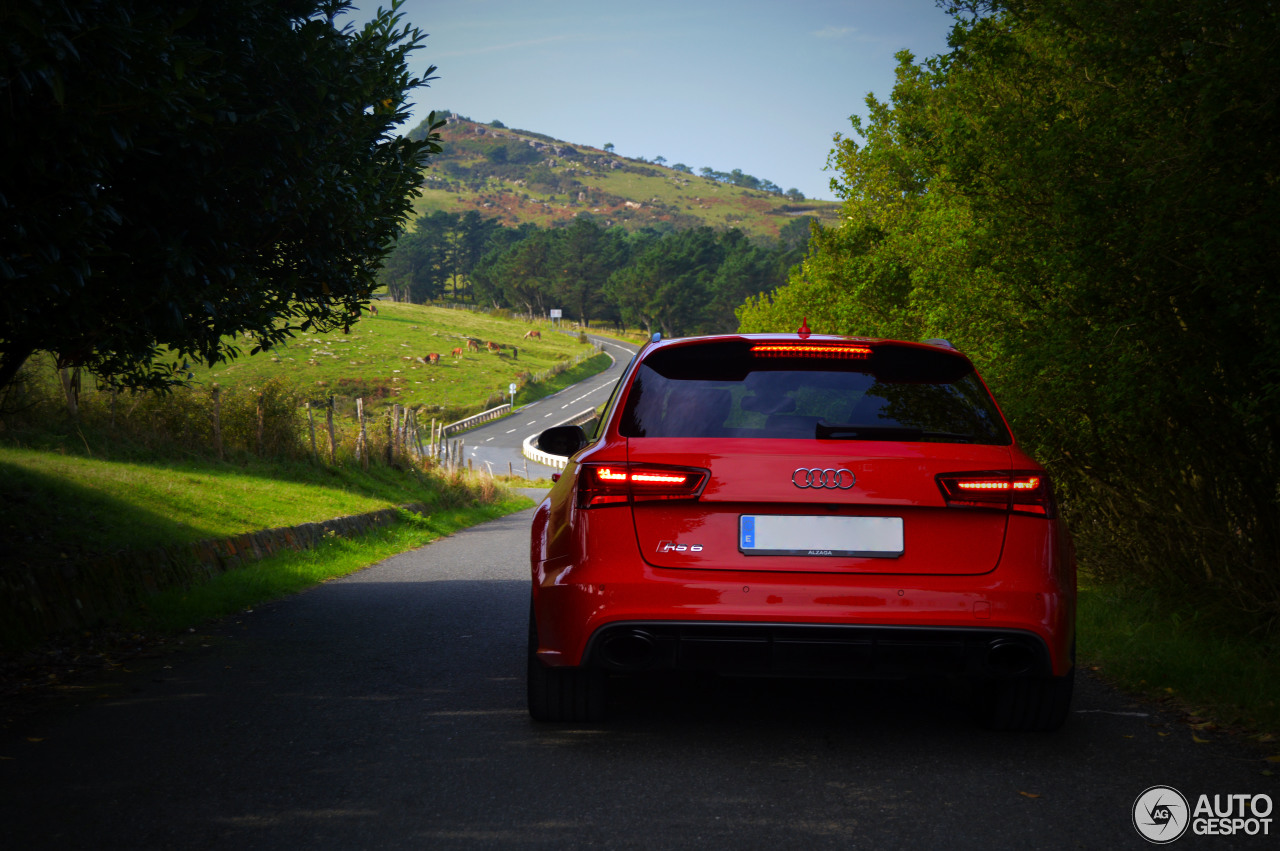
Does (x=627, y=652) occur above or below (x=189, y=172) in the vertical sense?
below

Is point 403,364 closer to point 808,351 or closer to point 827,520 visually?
point 808,351

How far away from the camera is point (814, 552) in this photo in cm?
415

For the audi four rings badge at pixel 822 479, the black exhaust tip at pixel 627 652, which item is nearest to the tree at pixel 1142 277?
the audi four rings badge at pixel 822 479

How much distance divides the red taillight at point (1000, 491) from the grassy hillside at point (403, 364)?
5521 centimetres

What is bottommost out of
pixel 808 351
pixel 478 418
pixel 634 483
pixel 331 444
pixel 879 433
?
pixel 478 418

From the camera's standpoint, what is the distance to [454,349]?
9381 cm

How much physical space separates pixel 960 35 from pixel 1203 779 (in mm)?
8569

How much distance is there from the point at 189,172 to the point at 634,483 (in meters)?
3.71

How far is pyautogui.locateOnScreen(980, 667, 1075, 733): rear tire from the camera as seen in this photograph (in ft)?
15.2

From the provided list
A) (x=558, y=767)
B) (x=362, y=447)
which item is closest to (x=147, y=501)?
(x=558, y=767)

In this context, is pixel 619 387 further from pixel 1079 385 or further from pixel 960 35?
pixel 960 35

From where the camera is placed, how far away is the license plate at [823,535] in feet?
13.6

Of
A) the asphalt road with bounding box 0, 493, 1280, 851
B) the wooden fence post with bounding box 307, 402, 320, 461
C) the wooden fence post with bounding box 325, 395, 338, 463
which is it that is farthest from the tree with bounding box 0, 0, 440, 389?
the wooden fence post with bounding box 325, 395, 338, 463

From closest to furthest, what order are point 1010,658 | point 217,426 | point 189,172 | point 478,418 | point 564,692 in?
point 1010,658 < point 564,692 < point 189,172 < point 217,426 < point 478,418
